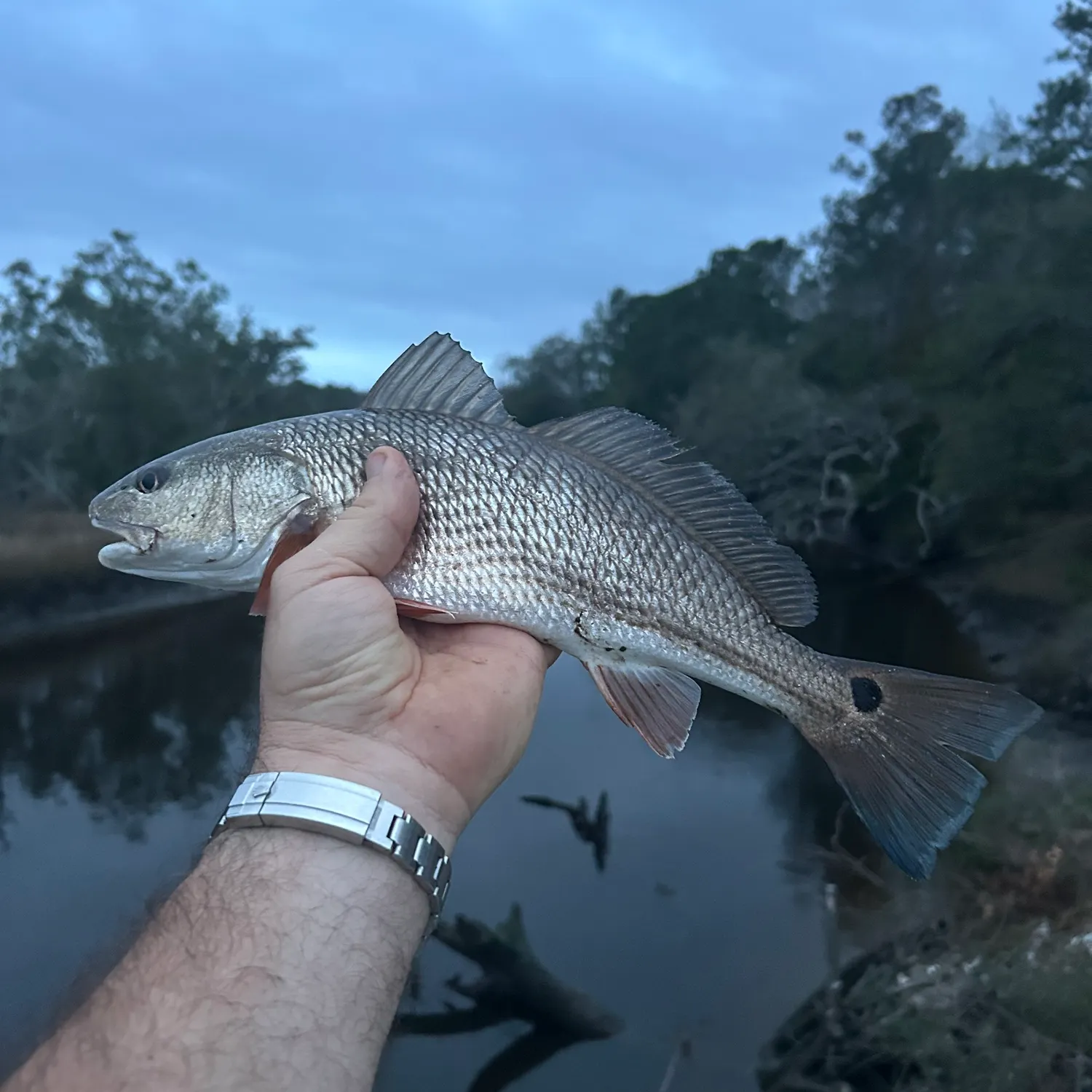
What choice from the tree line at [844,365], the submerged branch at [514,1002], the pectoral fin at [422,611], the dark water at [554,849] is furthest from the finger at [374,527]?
the tree line at [844,365]

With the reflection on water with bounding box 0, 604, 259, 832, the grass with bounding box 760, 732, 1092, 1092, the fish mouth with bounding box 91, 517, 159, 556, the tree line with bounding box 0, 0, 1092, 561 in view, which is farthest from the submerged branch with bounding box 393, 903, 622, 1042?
the tree line with bounding box 0, 0, 1092, 561

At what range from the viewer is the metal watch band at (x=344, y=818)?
5.68 feet

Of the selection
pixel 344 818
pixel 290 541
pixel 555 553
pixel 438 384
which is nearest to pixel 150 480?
pixel 290 541

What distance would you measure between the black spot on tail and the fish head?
1693mm

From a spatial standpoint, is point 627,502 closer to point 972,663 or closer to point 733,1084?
point 733,1084

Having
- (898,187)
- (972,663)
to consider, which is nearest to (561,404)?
(972,663)

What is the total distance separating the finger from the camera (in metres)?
2.22

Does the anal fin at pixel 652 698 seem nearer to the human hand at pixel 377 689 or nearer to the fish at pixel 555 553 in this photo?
the fish at pixel 555 553

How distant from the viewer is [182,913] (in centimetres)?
166

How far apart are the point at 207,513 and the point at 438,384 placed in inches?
32.4

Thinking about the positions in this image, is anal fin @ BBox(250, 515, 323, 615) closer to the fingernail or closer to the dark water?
the fingernail

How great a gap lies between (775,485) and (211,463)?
19431 millimetres

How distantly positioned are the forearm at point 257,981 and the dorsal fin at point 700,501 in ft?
4.59

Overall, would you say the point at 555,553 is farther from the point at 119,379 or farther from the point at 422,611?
the point at 119,379
